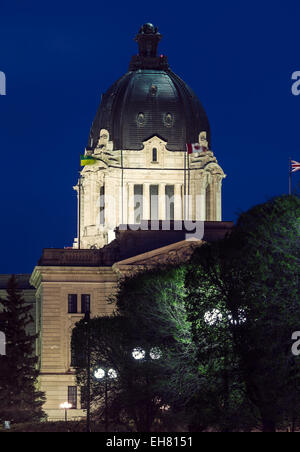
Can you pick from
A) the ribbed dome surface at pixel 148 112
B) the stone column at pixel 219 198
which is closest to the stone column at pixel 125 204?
the ribbed dome surface at pixel 148 112

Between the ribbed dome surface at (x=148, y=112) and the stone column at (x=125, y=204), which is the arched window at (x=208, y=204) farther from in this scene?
the stone column at (x=125, y=204)

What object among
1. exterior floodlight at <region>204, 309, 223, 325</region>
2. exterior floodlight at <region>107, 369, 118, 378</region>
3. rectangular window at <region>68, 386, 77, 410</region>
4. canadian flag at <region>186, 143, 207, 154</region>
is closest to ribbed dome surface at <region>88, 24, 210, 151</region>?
canadian flag at <region>186, 143, 207, 154</region>

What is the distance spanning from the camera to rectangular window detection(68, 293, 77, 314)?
161 m

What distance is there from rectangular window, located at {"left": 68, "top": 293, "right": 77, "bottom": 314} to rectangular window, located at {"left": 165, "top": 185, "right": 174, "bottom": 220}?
3144cm

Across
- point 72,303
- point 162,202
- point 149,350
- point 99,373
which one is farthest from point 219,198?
point 149,350

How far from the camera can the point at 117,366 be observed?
364 ft

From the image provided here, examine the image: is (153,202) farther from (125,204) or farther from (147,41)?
(147,41)

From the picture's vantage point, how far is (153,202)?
192000mm

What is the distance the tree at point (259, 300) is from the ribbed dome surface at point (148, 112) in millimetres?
99338

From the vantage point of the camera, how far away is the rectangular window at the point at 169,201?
19100 cm

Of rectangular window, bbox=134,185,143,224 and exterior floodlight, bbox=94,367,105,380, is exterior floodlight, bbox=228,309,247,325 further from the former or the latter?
rectangular window, bbox=134,185,143,224
